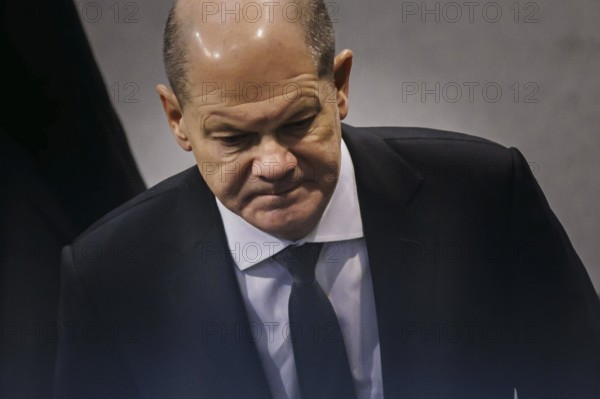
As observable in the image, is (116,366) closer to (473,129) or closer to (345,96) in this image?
(345,96)

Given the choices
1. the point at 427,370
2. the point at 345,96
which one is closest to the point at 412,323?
the point at 427,370

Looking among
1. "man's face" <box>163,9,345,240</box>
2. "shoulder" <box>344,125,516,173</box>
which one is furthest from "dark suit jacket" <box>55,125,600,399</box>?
"man's face" <box>163,9,345,240</box>

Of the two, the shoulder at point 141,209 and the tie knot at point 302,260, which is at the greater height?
the shoulder at point 141,209

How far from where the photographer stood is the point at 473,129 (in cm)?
127

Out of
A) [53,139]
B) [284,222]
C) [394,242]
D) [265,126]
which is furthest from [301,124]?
[53,139]

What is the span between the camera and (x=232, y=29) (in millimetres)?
979

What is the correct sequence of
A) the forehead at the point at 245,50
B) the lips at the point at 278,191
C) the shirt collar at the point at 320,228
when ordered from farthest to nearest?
1. the shirt collar at the point at 320,228
2. the lips at the point at 278,191
3. the forehead at the point at 245,50

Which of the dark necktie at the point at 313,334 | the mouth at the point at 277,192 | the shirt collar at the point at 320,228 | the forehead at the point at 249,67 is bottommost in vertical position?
the dark necktie at the point at 313,334

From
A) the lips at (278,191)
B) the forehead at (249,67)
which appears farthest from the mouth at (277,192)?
the forehead at (249,67)


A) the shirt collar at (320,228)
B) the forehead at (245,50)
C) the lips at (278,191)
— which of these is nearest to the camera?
the forehead at (245,50)

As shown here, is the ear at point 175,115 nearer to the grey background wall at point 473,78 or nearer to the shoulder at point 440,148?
the grey background wall at point 473,78

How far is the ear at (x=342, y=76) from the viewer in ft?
3.68

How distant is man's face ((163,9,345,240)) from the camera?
0.98m

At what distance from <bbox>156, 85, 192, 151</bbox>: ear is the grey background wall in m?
0.12
